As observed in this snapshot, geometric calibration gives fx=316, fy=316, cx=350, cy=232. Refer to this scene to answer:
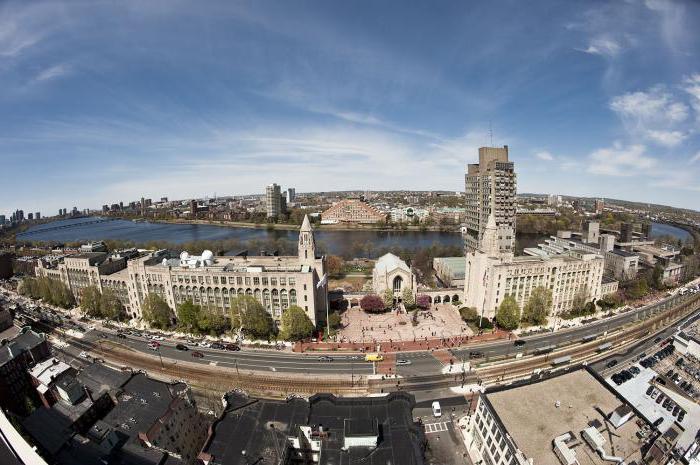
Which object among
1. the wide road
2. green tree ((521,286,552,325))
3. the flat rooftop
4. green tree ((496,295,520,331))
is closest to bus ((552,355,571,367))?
the wide road

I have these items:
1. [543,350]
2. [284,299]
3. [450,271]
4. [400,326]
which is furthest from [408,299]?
[284,299]

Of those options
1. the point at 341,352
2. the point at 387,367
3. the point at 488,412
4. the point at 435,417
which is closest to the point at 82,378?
the point at 341,352

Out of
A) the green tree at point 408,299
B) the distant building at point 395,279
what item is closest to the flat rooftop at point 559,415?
the green tree at point 408,299

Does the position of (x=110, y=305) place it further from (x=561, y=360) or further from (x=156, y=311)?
(x=561, y=360)

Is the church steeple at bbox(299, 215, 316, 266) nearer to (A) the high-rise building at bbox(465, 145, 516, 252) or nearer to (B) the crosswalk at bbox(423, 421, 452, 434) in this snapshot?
(B) the crosswalk at bbox(423, 421, 452, 434)

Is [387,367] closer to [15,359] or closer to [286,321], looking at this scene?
[286,321]

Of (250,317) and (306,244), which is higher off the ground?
(306,244)
